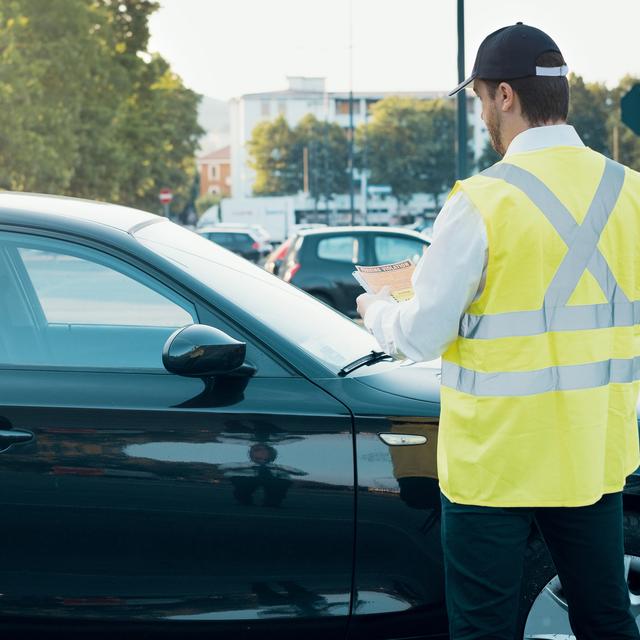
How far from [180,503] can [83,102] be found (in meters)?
45.7

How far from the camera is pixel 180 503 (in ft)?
10.3

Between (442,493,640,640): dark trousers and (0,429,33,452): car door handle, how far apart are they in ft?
3.93

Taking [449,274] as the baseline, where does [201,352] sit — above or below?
below

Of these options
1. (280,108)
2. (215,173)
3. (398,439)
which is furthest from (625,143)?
(215,173)

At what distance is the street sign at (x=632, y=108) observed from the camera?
28.2ft

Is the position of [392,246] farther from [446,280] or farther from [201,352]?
[446,280]

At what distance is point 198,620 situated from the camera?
10.5 feet

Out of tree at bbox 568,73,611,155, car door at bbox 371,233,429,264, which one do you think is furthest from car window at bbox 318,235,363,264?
tree at bbox 568,73,611,155

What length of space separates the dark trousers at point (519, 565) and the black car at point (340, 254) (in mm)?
13061

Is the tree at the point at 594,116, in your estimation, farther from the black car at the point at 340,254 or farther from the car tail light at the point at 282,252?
the black car at the point at 340,254

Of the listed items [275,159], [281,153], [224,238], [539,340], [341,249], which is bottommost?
[224,238]

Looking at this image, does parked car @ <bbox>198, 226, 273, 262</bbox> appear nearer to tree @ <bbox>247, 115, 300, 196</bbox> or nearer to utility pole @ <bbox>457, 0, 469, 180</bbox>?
utility pole @ <bbox>457, 0, 469, 180</bbox>

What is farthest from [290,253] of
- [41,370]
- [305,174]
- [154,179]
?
[305,174]

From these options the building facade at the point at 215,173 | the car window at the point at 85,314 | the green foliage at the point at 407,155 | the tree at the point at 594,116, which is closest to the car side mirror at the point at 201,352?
the car window at the point at 85,314
